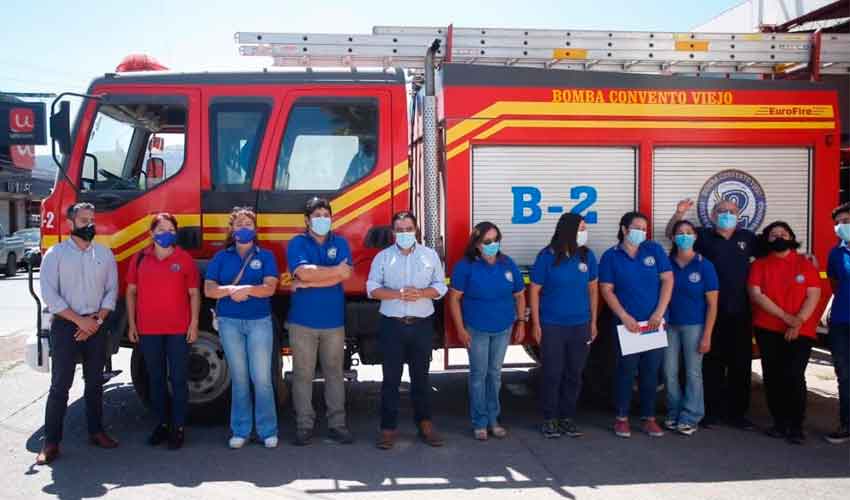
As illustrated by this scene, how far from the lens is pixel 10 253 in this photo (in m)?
21.1

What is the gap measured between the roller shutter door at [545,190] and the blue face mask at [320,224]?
46.8 inches

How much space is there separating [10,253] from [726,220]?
21.3 meters

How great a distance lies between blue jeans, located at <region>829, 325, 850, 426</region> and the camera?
214 inches

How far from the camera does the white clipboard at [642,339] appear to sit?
17.9 feet

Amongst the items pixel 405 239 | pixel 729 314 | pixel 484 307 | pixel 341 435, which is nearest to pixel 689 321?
pixel 729 314

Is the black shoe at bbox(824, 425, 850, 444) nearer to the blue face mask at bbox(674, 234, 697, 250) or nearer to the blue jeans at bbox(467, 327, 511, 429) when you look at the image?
the blue face mask at bbox(674, 234, 697, 250)

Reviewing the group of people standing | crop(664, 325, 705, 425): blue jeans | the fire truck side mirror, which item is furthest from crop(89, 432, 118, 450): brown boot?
crop(664, 325, 705, 425): blue jeans

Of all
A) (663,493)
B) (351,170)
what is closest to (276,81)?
(351,170)

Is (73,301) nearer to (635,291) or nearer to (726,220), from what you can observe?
(635,291)

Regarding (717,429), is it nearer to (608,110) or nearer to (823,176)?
(823,176)

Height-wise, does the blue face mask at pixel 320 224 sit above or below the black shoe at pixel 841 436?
above

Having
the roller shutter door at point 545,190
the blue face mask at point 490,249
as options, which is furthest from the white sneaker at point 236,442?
the roller shutter door at point 545,190

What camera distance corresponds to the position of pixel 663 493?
→ 4418 millimetres

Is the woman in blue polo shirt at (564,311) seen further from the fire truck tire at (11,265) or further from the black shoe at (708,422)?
the fire truck tire at (11,265)
